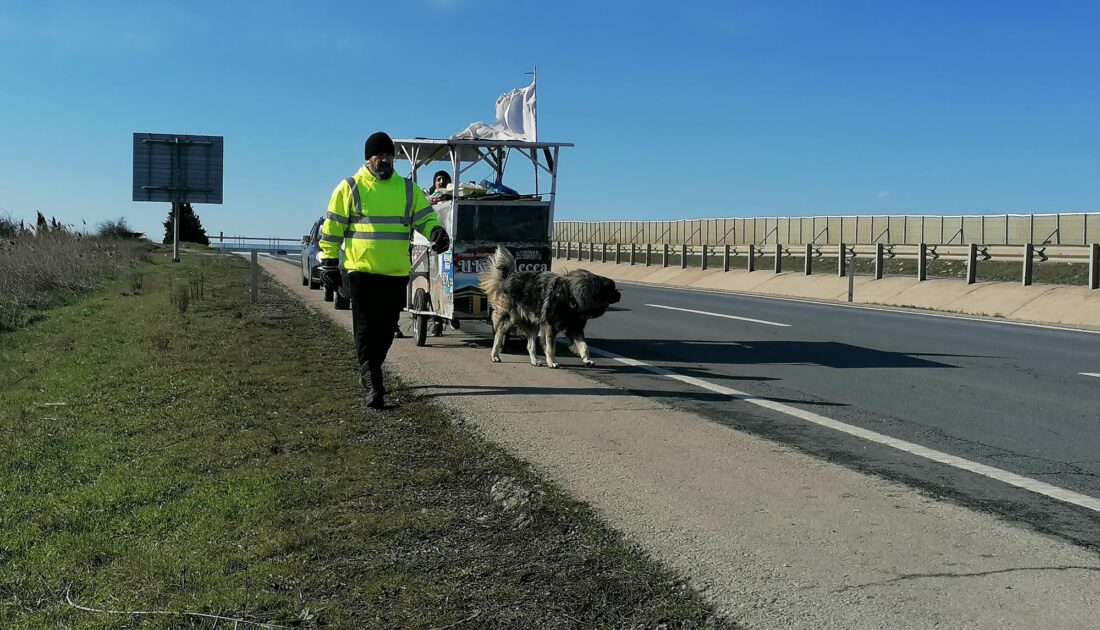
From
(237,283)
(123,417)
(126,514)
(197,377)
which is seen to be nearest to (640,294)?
(237,283)

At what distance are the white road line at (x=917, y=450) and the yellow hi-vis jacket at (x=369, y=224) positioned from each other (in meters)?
3.23

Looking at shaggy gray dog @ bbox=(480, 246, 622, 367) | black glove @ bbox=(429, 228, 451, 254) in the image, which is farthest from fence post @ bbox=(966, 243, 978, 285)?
black glove @ bbox=(429, 228, 451, 254)

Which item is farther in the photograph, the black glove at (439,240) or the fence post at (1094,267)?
the fence post at (1094,267)

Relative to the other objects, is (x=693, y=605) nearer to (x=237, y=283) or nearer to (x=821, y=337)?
(x=821, y=337)

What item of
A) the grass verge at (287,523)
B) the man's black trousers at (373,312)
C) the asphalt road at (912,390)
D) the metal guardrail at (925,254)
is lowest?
the grass verge at (287,523)

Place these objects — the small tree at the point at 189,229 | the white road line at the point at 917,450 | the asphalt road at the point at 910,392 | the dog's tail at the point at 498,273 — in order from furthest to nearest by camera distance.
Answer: the small tree at the point at 189,229
the dog's tail at the point at 498,273
the asphalt road at the point at 910,392
the white road line at the point at 917,450

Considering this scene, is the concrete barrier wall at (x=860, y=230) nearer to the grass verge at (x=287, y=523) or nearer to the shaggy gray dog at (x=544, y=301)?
the shaggy gray dog at (x=544, y=301)

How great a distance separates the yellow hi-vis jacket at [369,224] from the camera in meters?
8.59

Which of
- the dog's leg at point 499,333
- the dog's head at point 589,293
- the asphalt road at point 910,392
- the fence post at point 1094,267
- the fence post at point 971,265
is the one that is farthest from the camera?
the fence post at point 971,265

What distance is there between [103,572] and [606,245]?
46155 mm

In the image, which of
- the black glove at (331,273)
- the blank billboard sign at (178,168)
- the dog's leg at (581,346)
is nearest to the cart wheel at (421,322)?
the dog's leg at (581,346)

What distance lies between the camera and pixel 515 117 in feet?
46.4

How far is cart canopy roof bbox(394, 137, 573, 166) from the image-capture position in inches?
507

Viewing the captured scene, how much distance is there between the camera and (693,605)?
3.97m
